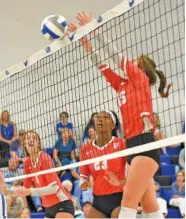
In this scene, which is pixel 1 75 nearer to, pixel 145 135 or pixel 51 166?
pixel 51 166

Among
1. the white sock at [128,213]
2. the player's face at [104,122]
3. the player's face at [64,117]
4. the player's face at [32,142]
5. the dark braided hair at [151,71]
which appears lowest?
the white sock at [128,213]

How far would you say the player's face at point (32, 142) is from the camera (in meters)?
5.28

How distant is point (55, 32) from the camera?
4.90m

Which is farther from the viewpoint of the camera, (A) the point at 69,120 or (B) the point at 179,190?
(A) the point at 69,120

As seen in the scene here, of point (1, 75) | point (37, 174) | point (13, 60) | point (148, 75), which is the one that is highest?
point (13, 60)

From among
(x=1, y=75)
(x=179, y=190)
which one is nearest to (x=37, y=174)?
(x=1, y=75)

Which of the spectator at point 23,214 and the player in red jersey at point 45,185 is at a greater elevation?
the player in red jersey at point 45,185

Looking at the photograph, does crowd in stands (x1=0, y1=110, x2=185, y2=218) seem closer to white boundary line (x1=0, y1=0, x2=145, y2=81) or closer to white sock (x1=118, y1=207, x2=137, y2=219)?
white boundary line (x1=0, y1=0, x2=145, y2=81)

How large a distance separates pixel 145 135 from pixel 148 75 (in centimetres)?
49

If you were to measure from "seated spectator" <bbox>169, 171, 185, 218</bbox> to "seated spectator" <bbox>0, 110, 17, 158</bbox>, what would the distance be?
2592 millimetres

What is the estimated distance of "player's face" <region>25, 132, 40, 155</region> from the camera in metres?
5.28

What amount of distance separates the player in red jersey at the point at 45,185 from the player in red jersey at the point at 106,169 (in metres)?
0.44

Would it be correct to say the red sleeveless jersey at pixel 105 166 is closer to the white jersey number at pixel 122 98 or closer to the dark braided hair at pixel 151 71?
the white jersey number at pixel 122 98

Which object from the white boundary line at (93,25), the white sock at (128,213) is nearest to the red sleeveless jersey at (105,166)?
the white sock at (128,213)
